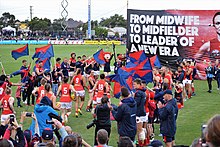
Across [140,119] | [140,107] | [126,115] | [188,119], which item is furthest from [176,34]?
[126,115]

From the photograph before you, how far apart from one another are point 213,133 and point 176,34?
84.2ft

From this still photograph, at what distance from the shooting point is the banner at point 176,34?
27891 mm

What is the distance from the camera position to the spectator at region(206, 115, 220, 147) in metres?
3.26

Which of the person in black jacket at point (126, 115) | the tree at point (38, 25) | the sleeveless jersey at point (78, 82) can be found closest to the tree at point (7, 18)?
the tree at point (38, 25)

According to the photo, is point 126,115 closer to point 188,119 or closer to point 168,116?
point 168,116

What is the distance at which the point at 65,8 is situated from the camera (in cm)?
A: 8600

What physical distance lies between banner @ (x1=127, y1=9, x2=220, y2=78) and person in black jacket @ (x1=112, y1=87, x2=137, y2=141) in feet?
62.5

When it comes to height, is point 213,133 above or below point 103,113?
above

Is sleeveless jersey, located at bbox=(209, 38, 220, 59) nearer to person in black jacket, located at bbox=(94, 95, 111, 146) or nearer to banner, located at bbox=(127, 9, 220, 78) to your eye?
banner, located at bbox=(127, 9, 220, 78)

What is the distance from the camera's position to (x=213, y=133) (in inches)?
128

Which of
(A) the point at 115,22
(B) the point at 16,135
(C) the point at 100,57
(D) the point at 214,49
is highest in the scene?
(A) the point at 115,22

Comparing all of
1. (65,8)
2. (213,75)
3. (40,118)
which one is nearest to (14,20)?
(65,8)

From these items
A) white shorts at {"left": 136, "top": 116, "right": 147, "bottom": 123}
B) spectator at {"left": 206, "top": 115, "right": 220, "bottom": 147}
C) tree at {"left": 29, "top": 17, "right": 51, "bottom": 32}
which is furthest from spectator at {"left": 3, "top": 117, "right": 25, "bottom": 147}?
tree at {"left": 29, "top": 17, "right": 51, "bottom": 32}

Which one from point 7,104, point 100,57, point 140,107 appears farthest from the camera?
point 100,57
